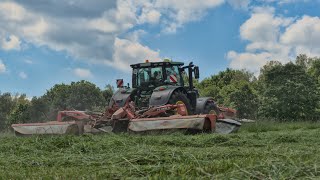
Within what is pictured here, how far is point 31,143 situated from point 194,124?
12.7 ft

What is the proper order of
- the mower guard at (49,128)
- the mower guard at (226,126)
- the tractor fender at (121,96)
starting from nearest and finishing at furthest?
the mower guard at (226,126) < the mower guard at (49,128) < the tractor fender at (121,96)

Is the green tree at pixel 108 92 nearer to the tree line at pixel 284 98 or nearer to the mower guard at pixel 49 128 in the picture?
the tree line at pixel 284 98

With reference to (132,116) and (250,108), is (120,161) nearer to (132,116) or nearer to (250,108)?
(132,116)

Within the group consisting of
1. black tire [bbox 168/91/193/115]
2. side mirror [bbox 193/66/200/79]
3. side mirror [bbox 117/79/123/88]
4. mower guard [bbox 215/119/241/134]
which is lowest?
mower guard [bbox 215/119/241/134]

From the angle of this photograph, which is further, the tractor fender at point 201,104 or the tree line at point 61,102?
the tree line at point 61,102

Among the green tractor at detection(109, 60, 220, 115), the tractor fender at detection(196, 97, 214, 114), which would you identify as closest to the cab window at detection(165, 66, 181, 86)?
the green tractor at detection(109, 60, 220, 115)

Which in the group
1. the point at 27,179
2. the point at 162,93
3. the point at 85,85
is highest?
the point at 85,85

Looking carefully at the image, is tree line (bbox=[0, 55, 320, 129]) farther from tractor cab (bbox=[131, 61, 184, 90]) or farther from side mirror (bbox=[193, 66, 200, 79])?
side mirror (bbox=[193, 66, 200, 79])

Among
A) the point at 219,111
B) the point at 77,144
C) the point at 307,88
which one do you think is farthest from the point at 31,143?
the point at 307,88

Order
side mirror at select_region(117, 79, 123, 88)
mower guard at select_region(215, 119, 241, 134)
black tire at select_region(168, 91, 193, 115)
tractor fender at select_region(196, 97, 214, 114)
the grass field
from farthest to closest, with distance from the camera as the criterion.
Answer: side mirror at select_region(117, 79, 123, 88)
tractor fender at select_region(196, 97, 214, 114)
black tire at select_region(168, 91, 193, 115)
mower guard at select_region(215, 119, 241, 134)
the grass field

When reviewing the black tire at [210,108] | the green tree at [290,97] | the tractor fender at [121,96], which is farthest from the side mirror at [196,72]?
the green tree at [290,97]

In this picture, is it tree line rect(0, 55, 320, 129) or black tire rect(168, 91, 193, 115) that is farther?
tree line rect(0, 55, 320, 129)

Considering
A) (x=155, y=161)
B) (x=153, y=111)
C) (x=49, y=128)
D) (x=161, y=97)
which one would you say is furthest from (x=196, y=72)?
(x=155, y=161)

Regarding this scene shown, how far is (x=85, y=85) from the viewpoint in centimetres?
4050
